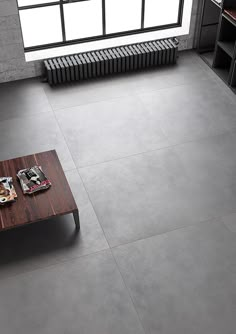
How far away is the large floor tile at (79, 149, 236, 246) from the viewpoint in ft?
23.6

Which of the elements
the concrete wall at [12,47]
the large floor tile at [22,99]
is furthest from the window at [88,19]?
the large floor tile at [22,99]

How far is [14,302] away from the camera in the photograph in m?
6.20

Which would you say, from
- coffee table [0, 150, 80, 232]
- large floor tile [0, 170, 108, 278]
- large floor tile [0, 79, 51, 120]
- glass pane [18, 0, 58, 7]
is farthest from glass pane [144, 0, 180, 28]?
large floor tile [0, 170, 108, 278]

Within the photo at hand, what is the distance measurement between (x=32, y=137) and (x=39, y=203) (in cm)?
227

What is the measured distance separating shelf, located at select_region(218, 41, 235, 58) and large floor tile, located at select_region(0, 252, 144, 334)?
534 centimetres

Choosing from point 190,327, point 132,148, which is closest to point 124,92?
point 132,148

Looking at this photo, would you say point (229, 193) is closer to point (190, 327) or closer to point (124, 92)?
point (190, 327)

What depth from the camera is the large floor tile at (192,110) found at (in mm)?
8900

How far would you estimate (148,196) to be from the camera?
7.61m

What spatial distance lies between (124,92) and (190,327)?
5485 millimetres

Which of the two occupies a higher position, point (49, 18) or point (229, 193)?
point (49, 18)

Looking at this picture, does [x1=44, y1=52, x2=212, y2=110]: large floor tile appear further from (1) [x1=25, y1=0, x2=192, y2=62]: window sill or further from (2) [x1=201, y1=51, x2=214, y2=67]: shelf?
(1) [x1=25, y1=0, x2=192, y2=62]: window sill

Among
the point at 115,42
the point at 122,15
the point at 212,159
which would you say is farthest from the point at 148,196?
the point at 122,15

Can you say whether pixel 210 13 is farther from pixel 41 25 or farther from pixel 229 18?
pixel 41 25
